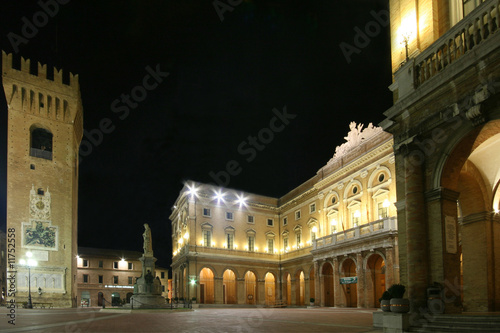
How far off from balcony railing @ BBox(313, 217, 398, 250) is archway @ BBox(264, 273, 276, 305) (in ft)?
→ 48.8

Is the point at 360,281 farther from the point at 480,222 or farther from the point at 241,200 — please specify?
the point at 241,200

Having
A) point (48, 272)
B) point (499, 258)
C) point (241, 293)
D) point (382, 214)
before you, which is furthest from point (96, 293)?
point (499, 258)

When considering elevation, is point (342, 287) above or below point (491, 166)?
below

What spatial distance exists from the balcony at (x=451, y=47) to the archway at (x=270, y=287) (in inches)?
1717

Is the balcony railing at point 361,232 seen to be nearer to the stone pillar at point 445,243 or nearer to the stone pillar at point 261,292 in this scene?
the stone pillar at point 261,292

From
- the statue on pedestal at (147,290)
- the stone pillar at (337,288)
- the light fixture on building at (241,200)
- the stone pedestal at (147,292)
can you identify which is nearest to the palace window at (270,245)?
the light fixture on building at (241,200)

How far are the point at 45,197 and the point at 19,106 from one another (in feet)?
36.0

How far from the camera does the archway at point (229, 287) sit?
5075cm

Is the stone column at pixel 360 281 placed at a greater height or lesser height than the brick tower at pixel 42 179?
lesser

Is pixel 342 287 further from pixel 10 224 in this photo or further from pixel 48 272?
pixel 10 224

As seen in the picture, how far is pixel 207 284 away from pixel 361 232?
2429 centimetres

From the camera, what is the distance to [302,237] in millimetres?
48906

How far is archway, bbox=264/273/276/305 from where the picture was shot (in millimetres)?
53916

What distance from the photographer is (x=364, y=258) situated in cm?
3397
